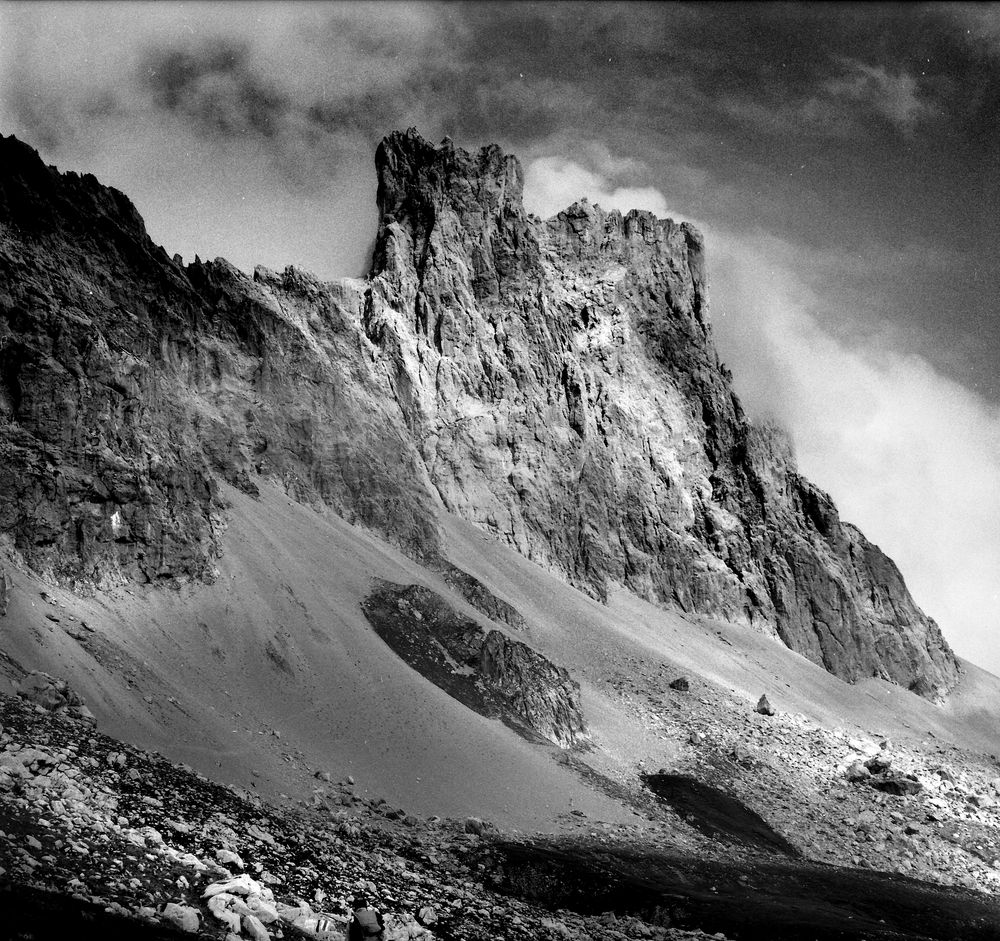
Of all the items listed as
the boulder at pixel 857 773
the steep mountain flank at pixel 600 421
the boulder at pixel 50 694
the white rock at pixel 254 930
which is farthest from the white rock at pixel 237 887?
the steep mountain flank at pixel 600 421

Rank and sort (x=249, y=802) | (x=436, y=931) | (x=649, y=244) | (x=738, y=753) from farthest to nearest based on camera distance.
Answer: (x=649, y=244) < (x=738, y=753) < (x=249, y=802) < (x=436, y=931)

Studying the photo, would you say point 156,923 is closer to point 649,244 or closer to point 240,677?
point 240,677

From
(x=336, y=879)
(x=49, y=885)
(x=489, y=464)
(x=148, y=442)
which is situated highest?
(x=489, y=464)

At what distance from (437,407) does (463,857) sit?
83222mm

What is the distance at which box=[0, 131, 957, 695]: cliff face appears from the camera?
161 ft

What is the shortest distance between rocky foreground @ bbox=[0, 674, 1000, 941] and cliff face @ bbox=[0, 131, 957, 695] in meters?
22.0

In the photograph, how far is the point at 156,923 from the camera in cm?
1547

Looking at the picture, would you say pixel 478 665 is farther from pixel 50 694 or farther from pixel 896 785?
pixel 50 694

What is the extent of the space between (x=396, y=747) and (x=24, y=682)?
19.9 meters

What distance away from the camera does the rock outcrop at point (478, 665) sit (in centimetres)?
5675

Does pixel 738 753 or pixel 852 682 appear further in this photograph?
pixel 852 682

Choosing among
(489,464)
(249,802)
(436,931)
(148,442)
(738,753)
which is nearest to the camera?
(436,931)

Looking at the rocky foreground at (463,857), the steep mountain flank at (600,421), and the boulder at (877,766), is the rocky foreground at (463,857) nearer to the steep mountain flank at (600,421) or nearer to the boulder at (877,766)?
the boulder at (877,766)

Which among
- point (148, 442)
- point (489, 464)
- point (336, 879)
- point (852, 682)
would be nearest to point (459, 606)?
point (148, 442)
